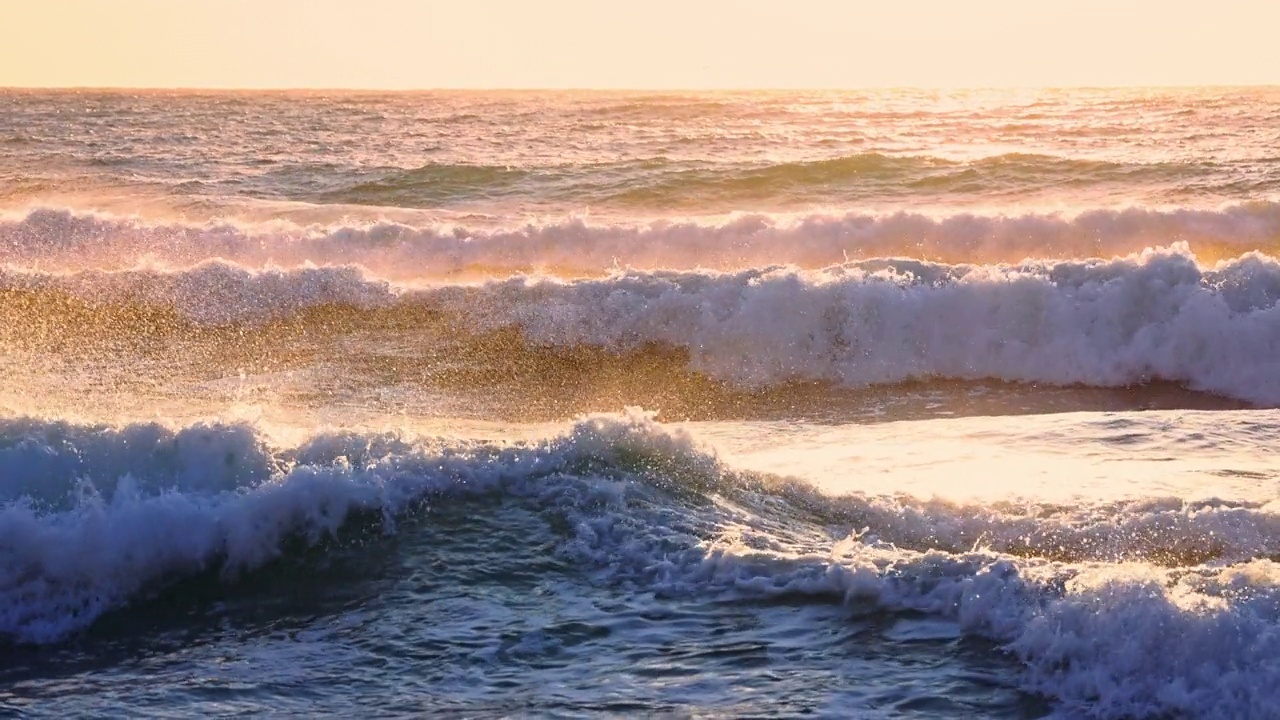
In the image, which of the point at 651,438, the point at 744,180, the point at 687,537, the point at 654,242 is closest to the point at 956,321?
the point at 651,438

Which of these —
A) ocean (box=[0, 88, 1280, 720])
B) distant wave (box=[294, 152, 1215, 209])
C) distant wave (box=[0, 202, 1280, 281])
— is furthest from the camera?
distant wave (box=[294, 152, 1215, 209])

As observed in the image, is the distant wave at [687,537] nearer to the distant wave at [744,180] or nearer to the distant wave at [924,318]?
the distant wave at [924,318]

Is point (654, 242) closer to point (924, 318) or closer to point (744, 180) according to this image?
point (744, 180)

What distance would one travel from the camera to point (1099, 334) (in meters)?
14.4

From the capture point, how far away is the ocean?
618 cm

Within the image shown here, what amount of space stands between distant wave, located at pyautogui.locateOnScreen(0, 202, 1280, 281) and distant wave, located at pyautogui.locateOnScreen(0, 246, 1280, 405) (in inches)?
141

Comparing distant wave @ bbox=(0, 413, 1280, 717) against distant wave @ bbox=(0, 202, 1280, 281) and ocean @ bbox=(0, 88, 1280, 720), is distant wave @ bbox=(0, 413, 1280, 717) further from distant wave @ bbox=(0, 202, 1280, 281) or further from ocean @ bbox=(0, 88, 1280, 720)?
distant wave @ bbox=(0, 202, 1280, 281)

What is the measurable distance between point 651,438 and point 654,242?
11896 mm

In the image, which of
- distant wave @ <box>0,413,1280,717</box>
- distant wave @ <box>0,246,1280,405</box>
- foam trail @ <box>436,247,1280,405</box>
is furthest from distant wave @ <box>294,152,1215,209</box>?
distant wave @ <box>0,413,1280,717</box>

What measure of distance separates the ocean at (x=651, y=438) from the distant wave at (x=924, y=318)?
0.05 meters

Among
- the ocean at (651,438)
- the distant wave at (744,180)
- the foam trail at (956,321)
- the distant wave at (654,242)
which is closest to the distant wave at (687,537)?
the ocean at (651,438)

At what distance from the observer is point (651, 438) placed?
912 cm

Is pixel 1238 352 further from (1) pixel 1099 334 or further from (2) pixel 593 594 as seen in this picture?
(2) pixel 593 594

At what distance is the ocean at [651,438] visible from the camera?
6.18m
